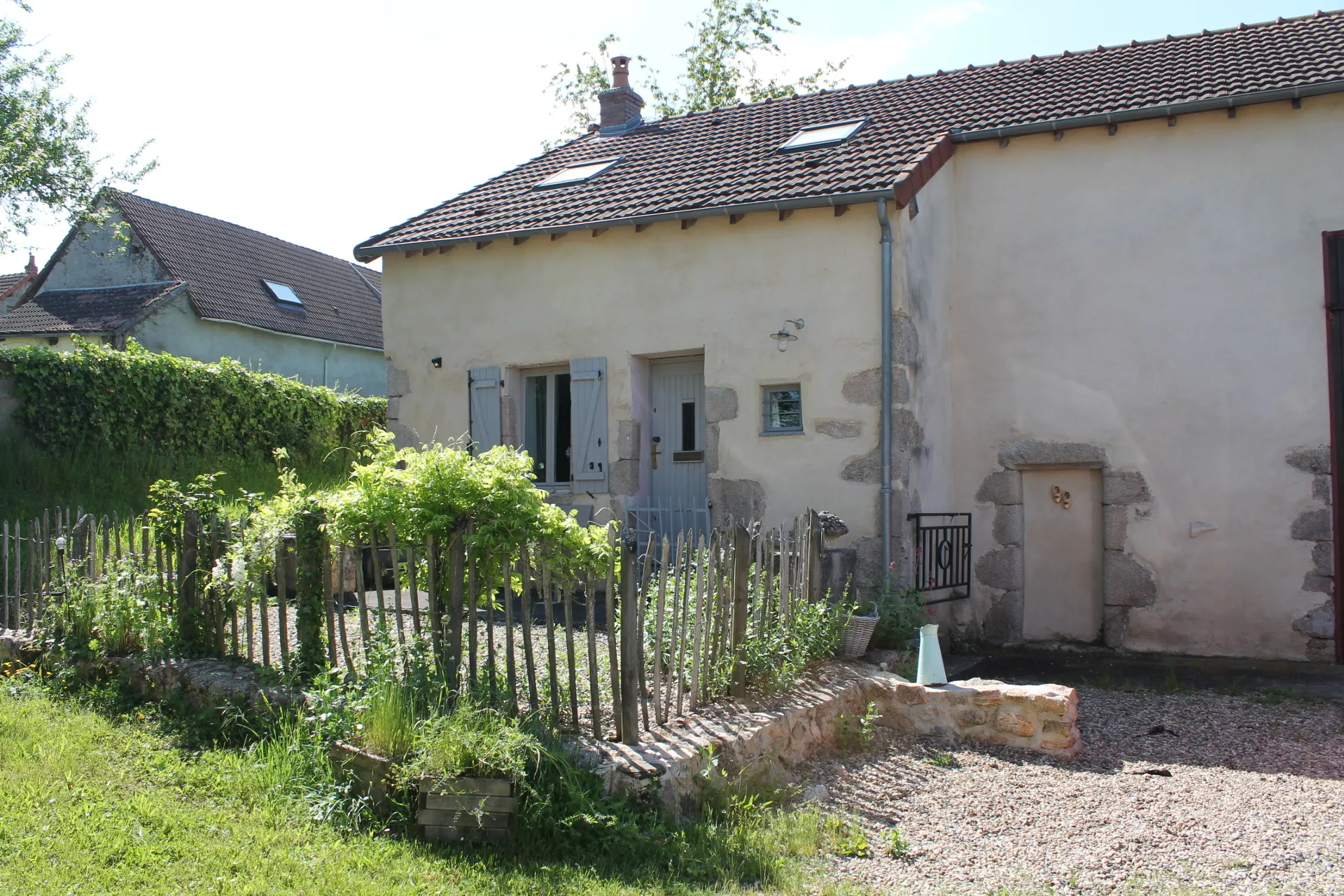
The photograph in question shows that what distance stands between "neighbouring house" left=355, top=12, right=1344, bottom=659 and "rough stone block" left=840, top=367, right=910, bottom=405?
1.0 inches

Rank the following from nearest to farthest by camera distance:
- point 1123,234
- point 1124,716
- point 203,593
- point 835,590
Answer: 1. point 203,593
2. point 1124,716
3. point 835,590
4. point 1123,234

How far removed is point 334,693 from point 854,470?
5.02 metres

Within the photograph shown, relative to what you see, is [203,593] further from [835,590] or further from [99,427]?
[99,427]

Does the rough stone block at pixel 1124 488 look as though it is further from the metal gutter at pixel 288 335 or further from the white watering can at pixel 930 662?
the metal gutter at pixel 288 335

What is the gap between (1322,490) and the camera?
877cm

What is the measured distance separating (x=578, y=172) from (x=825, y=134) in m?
2.82

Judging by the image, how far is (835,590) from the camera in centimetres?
758

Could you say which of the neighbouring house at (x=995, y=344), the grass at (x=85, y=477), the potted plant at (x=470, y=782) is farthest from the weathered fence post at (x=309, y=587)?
the grass at (x=85, y=477)

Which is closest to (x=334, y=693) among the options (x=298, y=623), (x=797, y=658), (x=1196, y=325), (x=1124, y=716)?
(x=298, y=623)

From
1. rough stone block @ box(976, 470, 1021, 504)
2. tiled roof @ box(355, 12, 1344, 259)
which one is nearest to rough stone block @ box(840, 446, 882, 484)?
rough stone block @ box(976, 470, 1021, 504)

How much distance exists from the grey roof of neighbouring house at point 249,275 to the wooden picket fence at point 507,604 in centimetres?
1154

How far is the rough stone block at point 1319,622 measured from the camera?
8797mm

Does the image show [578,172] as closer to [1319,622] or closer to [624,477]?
[624,477]

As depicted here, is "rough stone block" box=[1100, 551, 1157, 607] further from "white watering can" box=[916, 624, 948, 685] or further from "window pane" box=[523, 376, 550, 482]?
"window pane" box=[523, 376, 550, 482]
